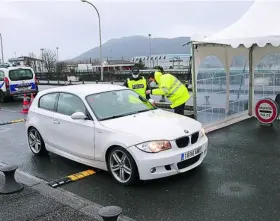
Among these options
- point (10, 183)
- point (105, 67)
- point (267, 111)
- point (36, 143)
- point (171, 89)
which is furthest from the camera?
point (105, 67)

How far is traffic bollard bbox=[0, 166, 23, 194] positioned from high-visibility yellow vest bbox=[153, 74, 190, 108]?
395cm

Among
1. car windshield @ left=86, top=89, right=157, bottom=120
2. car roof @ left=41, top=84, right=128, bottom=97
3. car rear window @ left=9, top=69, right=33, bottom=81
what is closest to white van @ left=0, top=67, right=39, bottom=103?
car rear window @ left=9, top=69, right=33, bottom=81

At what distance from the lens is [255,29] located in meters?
8.59

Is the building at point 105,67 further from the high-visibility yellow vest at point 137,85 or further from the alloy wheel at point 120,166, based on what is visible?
the alloy wheel at point 120,166

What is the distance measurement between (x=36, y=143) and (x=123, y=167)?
2734 millimetres

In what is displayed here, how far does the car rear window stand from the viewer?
1775cm

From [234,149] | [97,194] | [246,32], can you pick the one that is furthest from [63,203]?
[246,32]

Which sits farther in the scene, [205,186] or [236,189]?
[205,186]

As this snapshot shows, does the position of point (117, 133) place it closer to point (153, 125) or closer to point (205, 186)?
point (153, 125)

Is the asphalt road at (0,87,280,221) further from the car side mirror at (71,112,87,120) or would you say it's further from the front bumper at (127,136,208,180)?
the car side mirror at (71,112,87,120)

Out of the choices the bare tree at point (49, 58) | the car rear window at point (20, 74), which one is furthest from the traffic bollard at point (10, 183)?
the bare tree at point (49, 58)

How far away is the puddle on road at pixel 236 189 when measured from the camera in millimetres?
4673

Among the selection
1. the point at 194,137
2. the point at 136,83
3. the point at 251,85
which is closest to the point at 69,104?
the point at 194,137

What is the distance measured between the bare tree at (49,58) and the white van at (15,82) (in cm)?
4656
